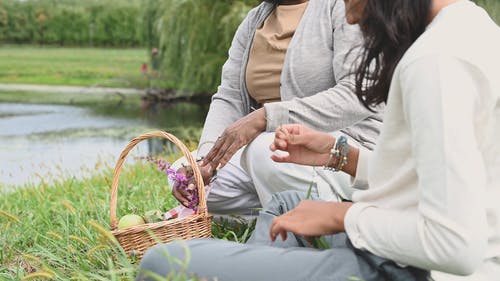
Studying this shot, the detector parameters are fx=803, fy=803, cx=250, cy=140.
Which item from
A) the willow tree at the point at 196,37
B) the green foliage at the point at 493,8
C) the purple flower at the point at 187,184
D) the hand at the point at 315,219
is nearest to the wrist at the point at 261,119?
the purple flower at the point at 187,184

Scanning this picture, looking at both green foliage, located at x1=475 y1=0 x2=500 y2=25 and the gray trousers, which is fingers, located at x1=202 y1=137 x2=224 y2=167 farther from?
A: green foliage, located at x1=475 y1=0 x2=500 y2=25

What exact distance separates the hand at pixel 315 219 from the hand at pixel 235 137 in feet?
2.73

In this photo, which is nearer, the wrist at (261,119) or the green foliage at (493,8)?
the wrist at (261,119)

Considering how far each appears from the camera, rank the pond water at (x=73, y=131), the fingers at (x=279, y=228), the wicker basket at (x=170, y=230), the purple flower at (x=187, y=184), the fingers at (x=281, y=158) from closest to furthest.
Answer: the fingers at (x=279, y=228)
the fingers at (x=281, y=158)
the wicker basket at (x=170, y=230)
the purple flower at (x=187, y=184)
the pond water at (x=73, y=131)

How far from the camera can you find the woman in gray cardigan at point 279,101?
2254 mm

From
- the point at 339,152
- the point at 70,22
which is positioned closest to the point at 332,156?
the point at 339,152

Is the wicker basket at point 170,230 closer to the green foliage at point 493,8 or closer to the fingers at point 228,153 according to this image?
the fingers at point 228,153

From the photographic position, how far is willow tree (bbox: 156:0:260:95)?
9.73m

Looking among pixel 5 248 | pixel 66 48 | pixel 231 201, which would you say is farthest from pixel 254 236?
pixel 66 48

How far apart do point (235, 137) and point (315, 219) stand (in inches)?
34.3

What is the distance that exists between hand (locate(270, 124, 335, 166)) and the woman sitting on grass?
0.19m

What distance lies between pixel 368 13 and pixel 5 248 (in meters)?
1.74

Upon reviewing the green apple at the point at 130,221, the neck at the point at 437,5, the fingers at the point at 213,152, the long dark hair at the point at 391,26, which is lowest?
the green apple at the point at 130,221

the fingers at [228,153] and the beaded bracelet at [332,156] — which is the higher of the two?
the beaded bracelet at [332,156]
